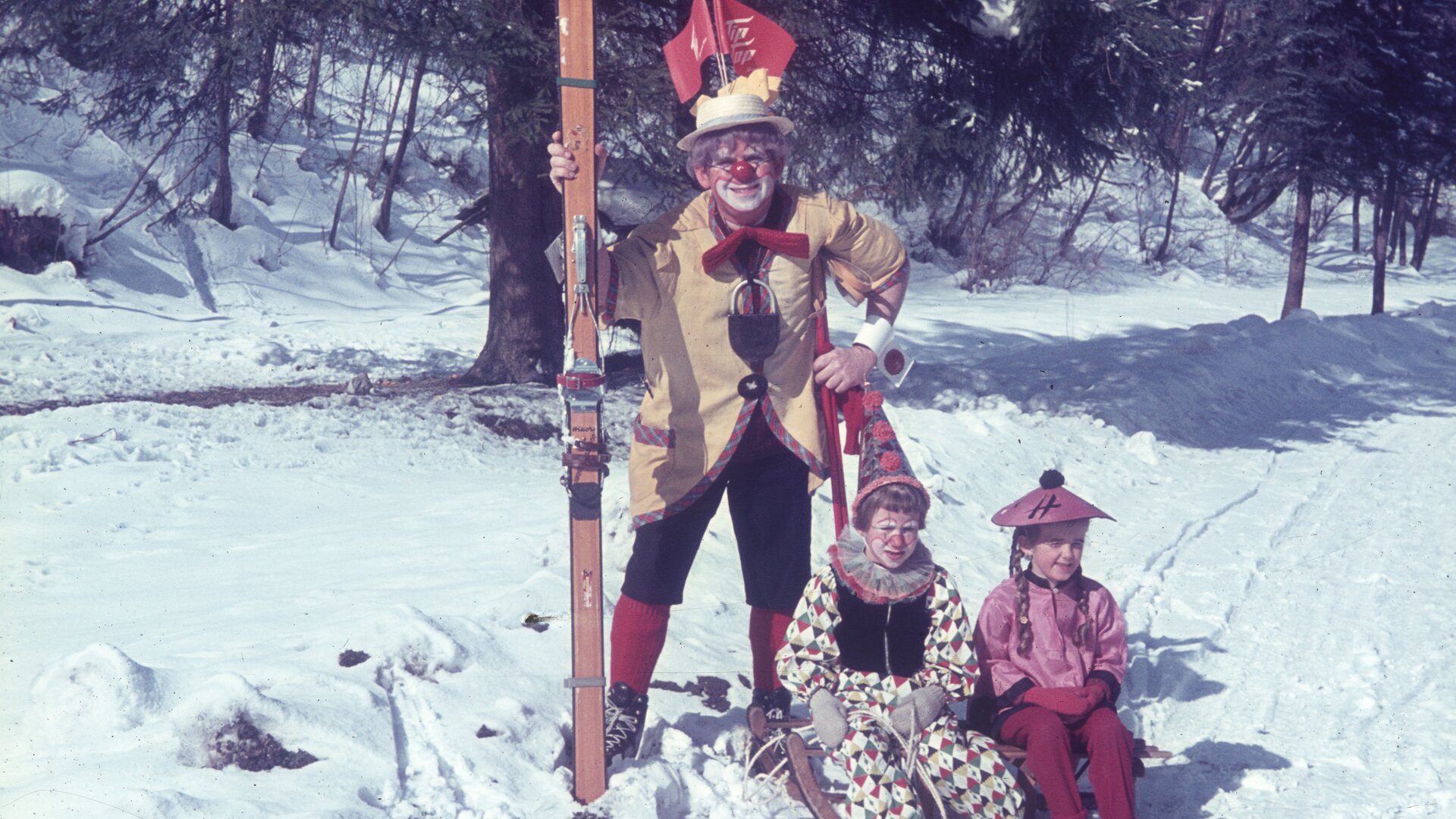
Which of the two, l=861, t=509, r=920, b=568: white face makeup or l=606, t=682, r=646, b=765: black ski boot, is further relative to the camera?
l=606, t=682, r=646, b=765: black ski boot

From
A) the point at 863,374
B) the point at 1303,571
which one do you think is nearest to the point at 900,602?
the point at 863,374

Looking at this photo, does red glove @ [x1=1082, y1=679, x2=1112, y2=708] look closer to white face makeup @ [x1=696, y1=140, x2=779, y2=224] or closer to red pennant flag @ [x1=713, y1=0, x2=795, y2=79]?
white face makeup @ [x1=696, y1=140, x2=779, y2=224]

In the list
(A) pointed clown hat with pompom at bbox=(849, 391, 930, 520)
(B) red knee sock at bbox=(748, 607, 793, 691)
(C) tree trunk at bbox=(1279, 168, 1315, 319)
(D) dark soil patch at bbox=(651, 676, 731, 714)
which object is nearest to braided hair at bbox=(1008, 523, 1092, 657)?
(A) pointed clown hat with pompom at bbox=(849, 391, 930, 520)

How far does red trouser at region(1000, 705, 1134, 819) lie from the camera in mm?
3045

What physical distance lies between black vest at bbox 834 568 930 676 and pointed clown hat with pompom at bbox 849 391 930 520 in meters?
0.25

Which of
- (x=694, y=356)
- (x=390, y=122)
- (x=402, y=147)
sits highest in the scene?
(x=390, y=122)

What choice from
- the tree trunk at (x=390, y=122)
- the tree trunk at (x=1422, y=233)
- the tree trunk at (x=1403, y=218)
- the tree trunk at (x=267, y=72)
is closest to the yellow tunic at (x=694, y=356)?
the tree trunk at (x=267, y=72)

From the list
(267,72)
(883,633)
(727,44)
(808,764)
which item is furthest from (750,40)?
(267,72)

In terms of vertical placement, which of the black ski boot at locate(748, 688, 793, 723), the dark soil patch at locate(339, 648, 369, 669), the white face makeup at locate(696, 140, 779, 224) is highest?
the white face makeup at locate(696, 140, 779, 224)

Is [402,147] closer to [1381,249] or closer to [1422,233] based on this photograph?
[1381,249]

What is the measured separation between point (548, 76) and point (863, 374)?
140 inches

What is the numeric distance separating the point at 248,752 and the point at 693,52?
7.21 feet

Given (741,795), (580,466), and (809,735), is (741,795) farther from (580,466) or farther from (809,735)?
(580,466)

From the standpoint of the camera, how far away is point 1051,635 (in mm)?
3438
